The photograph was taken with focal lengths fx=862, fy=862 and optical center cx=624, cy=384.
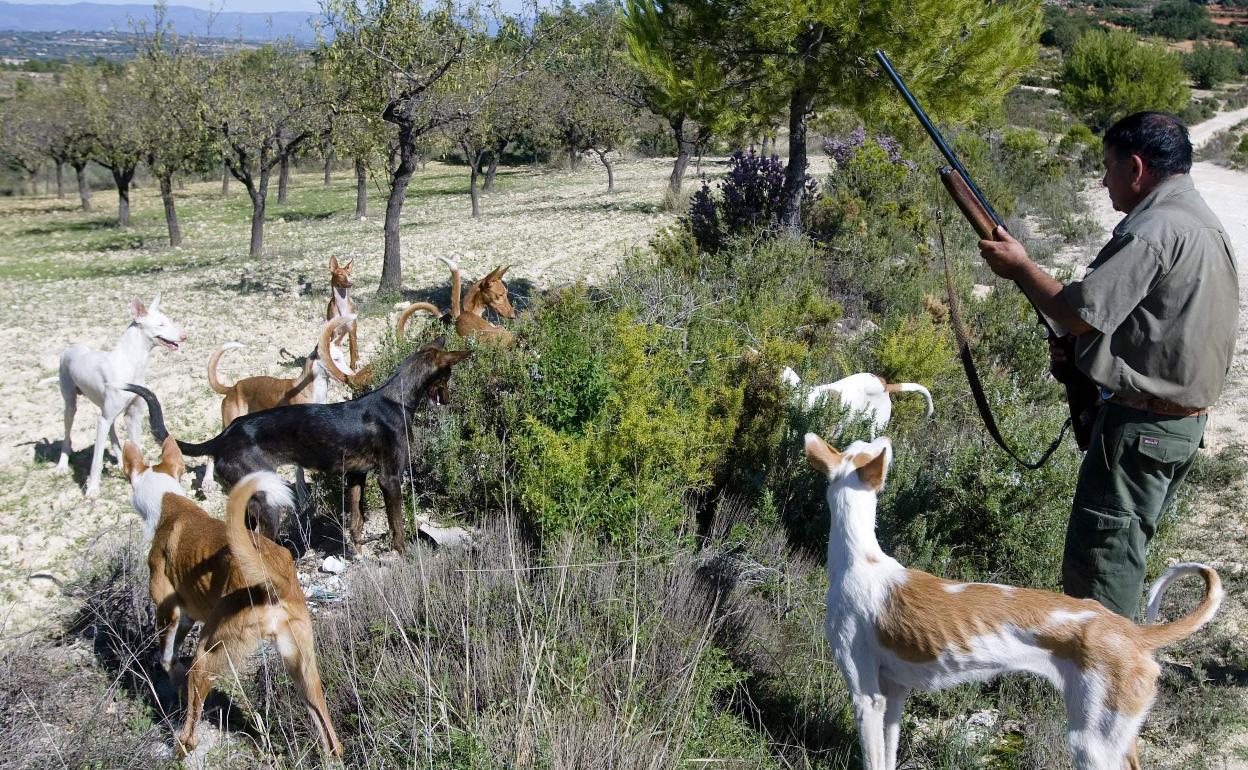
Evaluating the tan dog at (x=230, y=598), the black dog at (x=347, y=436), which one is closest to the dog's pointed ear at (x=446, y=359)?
the black dog at (x=347, y=436)

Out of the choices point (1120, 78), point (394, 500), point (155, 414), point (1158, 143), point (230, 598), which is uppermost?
point (1120, 78)

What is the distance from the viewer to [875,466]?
3.04 m

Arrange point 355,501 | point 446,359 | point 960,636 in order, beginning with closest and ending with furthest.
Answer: point 960,636 < point 446,359 < point 355,501

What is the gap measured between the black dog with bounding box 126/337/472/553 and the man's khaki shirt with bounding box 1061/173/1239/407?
11.1ft

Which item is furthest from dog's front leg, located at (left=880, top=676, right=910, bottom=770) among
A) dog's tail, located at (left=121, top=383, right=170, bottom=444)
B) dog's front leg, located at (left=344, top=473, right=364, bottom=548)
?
dog's tail, located at (left=121, top=383, right=170, bottom=444)

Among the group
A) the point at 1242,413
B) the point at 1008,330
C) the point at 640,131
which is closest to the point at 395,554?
the point at 1008,330

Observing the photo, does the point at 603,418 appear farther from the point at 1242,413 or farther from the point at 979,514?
the point at 1242,413

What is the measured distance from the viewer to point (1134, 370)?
3100 mm

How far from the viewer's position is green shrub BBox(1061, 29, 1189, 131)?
27.2 m

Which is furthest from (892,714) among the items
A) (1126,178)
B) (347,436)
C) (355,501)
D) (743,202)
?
(743,202)

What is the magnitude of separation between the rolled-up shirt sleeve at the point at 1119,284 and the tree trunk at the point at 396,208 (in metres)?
10.0

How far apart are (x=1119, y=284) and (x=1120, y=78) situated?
29612 mm

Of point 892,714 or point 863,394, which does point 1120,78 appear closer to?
point 863,394

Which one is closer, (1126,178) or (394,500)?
(1126,178)
